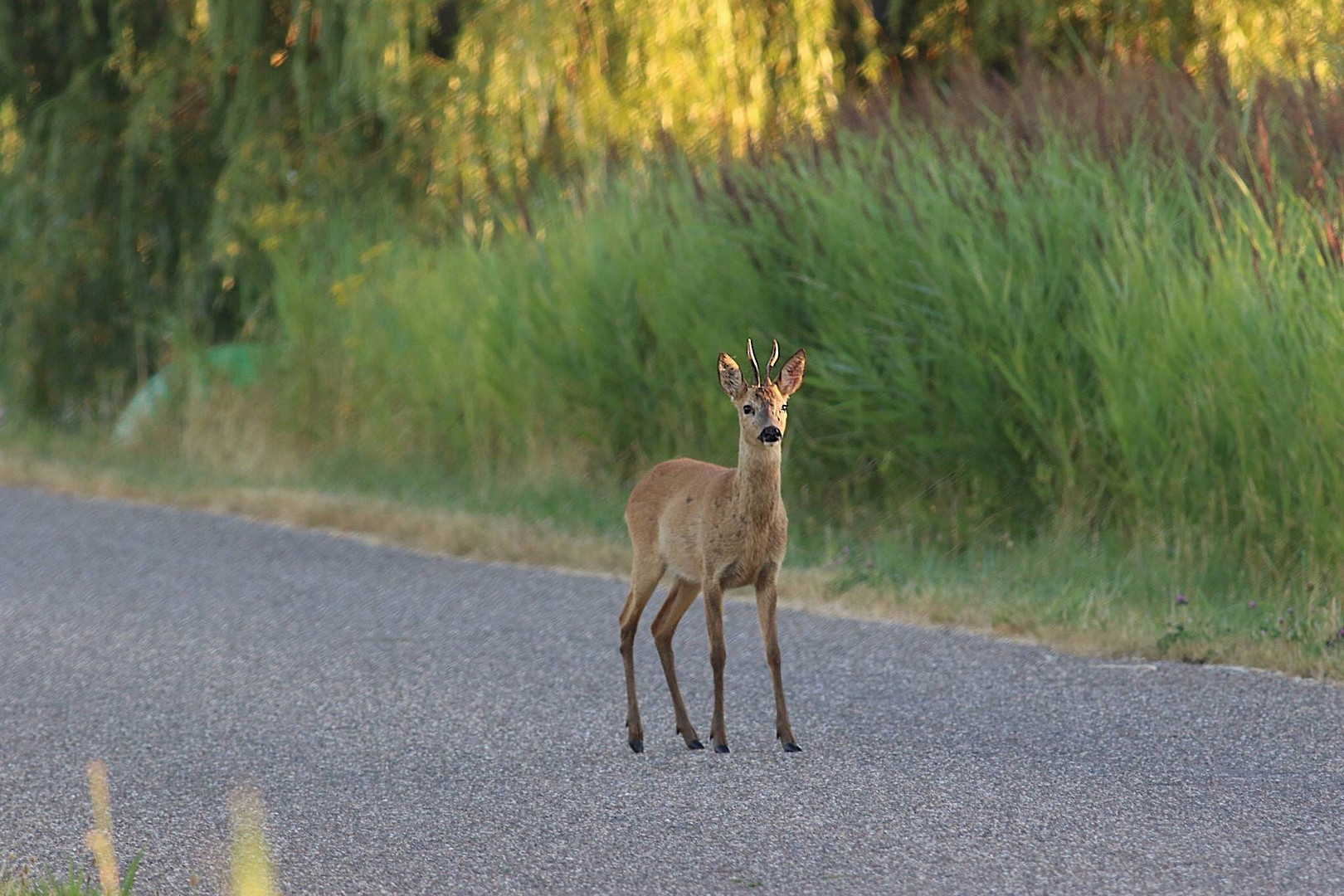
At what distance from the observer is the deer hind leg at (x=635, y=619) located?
20.7 feet

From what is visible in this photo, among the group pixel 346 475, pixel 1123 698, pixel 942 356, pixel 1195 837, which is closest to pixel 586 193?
pixel 346 475

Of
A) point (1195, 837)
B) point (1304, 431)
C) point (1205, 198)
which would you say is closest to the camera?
point (1195, 837)

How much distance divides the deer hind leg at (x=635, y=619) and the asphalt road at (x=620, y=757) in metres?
0.12

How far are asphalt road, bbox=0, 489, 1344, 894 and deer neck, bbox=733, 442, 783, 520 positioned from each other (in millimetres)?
886

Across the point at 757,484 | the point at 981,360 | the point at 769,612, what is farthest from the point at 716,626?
the point at 981,360

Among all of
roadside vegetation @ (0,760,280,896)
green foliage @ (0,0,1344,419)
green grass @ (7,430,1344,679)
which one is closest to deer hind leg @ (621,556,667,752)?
roadside vegetation @ (0,760,280,896)

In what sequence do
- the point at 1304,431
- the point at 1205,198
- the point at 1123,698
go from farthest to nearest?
the point at 1205,198
the point at 1304,431
the point at 1123,698

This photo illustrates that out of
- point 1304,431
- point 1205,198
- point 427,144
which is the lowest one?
point 1304,431

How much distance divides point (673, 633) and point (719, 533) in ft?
2.57

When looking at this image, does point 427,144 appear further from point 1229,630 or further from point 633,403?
point 1229,630

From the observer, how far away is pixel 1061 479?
10.2 metres

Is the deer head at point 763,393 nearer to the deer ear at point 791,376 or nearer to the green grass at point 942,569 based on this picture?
the deer ear at point 791,376

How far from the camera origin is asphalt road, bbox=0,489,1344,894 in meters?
5.11

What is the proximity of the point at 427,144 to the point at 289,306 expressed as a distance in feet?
6.15
